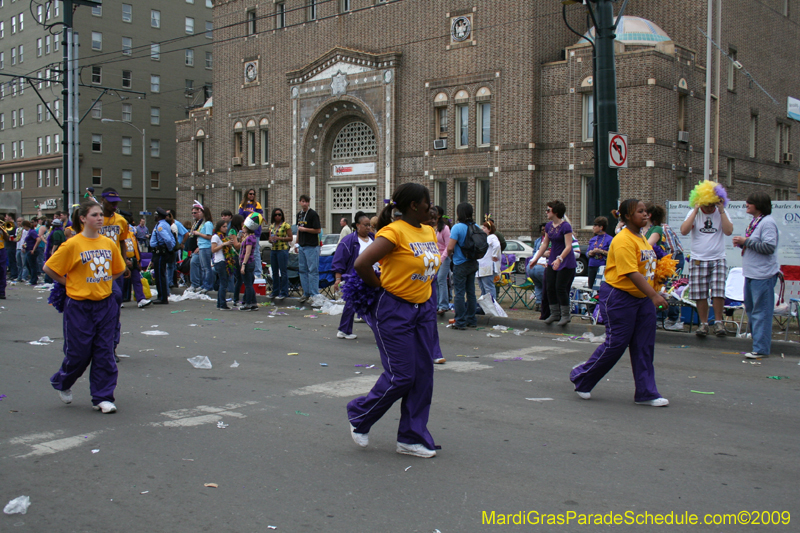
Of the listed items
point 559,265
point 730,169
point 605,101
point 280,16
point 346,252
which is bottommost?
point 559,265

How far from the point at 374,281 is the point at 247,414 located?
1.99 m

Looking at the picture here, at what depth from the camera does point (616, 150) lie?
12.1 m

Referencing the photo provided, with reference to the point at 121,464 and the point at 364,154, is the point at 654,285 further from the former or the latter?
the point at 364,154

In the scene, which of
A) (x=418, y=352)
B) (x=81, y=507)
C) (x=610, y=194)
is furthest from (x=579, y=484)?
(x=610, y=194)

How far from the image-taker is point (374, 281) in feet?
16.2

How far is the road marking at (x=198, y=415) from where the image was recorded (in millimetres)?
5809

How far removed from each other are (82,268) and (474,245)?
6575 mm

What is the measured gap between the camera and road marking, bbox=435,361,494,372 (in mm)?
8398

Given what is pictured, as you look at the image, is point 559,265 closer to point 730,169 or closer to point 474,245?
point 474,245

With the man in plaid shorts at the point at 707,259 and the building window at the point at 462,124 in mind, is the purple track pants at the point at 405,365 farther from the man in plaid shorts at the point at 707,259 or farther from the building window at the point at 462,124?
the building window at the point at 462,124

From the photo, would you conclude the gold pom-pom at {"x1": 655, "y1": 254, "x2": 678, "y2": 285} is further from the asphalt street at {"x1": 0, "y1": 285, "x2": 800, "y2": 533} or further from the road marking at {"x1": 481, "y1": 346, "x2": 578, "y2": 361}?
the road marking at {"x1": 481, "y1": 346, "x2": 578, "y2": 361}

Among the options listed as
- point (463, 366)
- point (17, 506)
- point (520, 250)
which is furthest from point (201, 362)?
point (520, 250)

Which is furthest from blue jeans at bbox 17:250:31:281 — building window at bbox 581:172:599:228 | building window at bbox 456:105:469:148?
building window at bbox 581:172:599:228

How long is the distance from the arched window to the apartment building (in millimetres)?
27759
